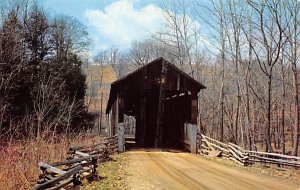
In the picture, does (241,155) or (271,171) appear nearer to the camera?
(271,171)

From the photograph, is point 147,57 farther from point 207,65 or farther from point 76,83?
A: point 76,83

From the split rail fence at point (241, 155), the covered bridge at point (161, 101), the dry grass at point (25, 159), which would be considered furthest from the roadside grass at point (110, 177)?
the covered bridge at point (161, 101)

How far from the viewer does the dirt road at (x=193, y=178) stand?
1145cm

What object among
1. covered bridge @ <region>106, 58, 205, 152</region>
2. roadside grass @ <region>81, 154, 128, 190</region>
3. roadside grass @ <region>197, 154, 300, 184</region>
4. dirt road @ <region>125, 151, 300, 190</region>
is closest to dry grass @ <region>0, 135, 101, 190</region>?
roadside grass @ <region>81, 154, 128, 190</region>

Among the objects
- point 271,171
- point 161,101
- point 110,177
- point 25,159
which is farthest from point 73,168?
point 161,101

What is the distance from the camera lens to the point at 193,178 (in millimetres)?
12914

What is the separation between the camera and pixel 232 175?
13914 mm

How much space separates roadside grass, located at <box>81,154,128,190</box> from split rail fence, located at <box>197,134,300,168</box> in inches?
224

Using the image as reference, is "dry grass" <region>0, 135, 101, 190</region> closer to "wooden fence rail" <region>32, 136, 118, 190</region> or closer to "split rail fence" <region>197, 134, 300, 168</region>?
"wooden fence rail" <region>32, 136, 118, 190</region>

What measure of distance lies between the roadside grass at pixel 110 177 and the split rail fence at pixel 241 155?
569cm

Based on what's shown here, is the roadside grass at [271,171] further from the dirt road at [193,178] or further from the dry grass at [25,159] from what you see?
the dry grass at [25,159]

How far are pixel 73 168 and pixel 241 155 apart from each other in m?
10.4

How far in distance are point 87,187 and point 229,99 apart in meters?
37.2

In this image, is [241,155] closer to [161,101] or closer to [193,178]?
[193,178]
